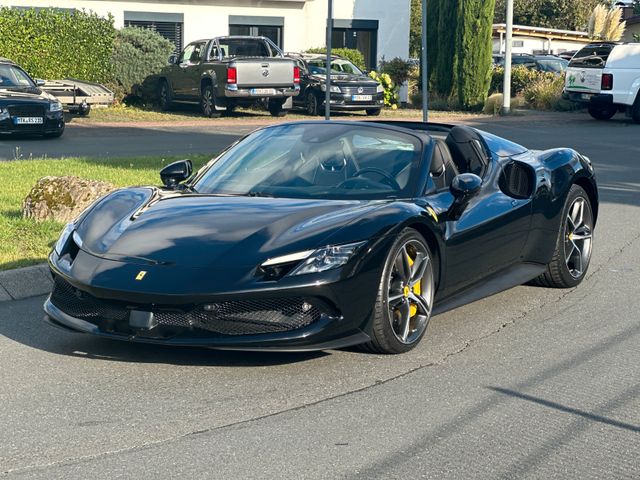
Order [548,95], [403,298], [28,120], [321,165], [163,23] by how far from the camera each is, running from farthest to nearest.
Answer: [163,23]
[548,95]
[28,120]
[321,165]
[403,298]

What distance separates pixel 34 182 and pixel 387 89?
22.0 meters

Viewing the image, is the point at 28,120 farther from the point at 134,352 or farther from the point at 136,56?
the point at 134,352

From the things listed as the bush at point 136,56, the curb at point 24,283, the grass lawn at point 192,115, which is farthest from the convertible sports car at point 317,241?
the bush at point 136,56

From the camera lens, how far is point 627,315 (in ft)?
25.0

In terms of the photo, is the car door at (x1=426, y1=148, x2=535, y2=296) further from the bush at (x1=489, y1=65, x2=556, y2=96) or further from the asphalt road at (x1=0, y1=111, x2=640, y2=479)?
the bush at (x1=489, y1=65, x2=556, y2=96)

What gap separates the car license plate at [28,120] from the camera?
72.1 feet

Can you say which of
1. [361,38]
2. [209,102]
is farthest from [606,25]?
[209,102]

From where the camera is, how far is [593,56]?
96.1ft

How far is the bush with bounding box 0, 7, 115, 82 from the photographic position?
2911 centimetres

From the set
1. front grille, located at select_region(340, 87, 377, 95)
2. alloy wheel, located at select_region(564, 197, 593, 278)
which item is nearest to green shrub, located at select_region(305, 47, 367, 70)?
front grille, located at select_region(340, 87, 377, 95)

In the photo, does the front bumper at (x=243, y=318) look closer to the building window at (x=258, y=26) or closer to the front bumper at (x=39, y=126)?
the front bumper at (x=39, y=126)

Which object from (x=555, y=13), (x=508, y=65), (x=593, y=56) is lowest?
(x=508, y=65)

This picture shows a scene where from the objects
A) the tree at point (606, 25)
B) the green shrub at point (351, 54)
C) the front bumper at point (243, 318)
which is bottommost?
the front bumper at point (243, 318)

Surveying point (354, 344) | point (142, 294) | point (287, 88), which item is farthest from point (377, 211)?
point (287, 88)
